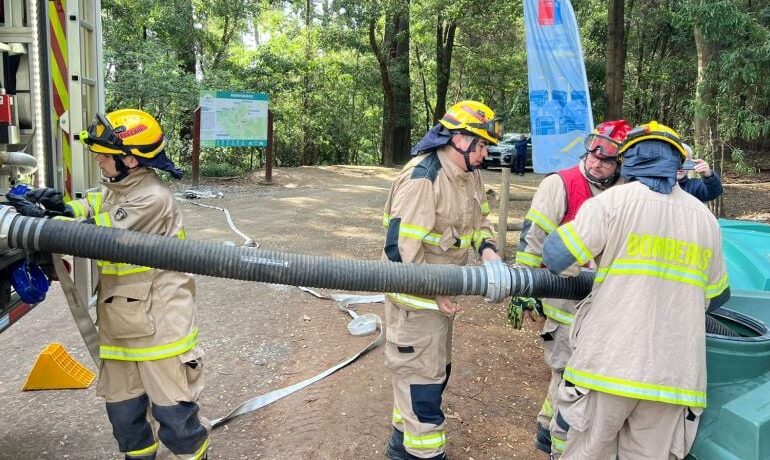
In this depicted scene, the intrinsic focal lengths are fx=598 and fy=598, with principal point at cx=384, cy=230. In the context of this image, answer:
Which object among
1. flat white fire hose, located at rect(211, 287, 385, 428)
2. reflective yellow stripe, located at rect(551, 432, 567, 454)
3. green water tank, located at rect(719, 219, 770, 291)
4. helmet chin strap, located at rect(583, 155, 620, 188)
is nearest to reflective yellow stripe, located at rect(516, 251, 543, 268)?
helmet chin strap, located at rect(583, 155, 620, 188)

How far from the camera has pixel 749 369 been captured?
222 cm

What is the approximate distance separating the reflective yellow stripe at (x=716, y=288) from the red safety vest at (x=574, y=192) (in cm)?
104

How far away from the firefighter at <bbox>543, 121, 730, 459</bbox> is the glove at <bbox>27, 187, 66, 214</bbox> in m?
2.06

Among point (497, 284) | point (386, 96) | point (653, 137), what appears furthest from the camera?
point (386, 96)

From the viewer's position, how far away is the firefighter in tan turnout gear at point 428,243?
Answer: 289 centimetres

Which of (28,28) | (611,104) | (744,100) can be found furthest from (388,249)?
(744,100)

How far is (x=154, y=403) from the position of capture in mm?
2711

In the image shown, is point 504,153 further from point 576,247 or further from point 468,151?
point 576,247

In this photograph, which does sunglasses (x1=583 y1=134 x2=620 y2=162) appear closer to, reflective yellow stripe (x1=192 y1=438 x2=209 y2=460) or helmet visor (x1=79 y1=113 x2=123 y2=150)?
helmet visor (x1=79 y1=113 x2=123 y2=150)

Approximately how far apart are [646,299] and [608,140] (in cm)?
126

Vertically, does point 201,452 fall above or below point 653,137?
below

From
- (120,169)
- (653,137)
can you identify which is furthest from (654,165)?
(120,169)

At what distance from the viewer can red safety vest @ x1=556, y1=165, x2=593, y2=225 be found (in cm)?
329

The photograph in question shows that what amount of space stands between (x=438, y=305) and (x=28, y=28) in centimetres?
279
